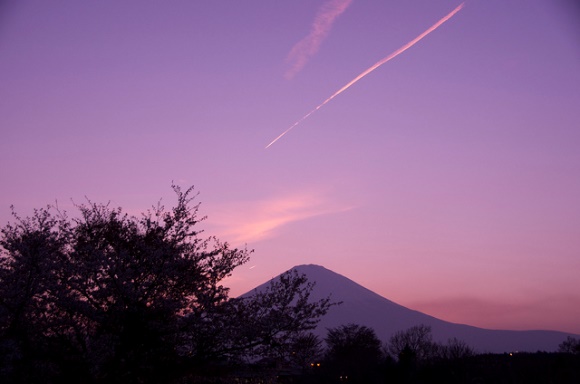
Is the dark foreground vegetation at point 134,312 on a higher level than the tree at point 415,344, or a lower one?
lower

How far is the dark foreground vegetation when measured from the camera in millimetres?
13984

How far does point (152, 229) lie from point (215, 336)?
345 cm

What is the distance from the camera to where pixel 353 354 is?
84.0 meters

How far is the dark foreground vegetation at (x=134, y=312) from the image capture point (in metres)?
14.0

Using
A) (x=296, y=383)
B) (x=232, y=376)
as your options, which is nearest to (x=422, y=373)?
(x=296, y=383)

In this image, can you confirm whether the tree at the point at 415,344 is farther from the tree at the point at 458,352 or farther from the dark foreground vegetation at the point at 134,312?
the dark foreground vegetation at the point at 134,312

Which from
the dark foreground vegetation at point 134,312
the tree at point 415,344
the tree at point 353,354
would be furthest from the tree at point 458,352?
the dark foreground vegetation at point 134,312

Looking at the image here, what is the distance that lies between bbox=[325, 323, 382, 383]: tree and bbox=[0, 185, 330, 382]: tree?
49370 millimetres

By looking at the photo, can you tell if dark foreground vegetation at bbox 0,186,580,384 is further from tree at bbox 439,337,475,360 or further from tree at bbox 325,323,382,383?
tree at bbox 325,323,382,383

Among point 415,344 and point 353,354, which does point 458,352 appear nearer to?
point 353,354

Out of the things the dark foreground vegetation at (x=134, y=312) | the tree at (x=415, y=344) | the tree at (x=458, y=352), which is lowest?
the dark foreground vegetation at (x=134, y=312)

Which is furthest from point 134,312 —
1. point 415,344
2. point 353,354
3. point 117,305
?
point 415,344

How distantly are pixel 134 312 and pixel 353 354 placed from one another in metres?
73.9

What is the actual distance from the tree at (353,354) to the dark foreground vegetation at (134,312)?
48.7 meters
